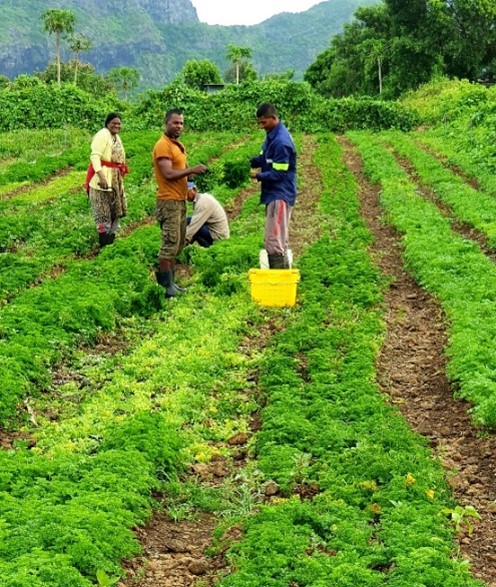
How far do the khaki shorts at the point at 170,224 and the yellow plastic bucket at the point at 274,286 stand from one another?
1.09 meters

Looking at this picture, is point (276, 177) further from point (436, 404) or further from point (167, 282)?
point (436, 404)

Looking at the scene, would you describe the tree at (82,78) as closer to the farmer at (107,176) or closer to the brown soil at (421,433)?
the farmer at (107,176)

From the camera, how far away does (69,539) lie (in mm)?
4828

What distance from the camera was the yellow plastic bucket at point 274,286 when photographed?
10.3 meters

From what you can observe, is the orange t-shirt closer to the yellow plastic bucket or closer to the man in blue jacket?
the man in blue jacket

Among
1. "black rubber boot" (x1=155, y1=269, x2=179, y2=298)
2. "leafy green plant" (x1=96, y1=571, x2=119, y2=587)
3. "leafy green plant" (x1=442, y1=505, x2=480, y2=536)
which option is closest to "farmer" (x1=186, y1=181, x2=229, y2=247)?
"black rubber boot" (x1=155, y1=269, x2=179, y2=298)

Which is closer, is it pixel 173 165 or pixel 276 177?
pixel 276 177

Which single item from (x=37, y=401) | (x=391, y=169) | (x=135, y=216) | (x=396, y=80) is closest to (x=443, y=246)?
(x=135, y=216)

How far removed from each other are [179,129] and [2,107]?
96.8 feet

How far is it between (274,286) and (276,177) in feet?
4.42

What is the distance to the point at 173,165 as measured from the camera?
1056 centimetres

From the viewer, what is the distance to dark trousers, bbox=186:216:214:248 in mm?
12898

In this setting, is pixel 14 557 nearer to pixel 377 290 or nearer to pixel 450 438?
pixel 450 438

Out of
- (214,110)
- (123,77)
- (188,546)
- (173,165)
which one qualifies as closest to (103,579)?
(188,546)
